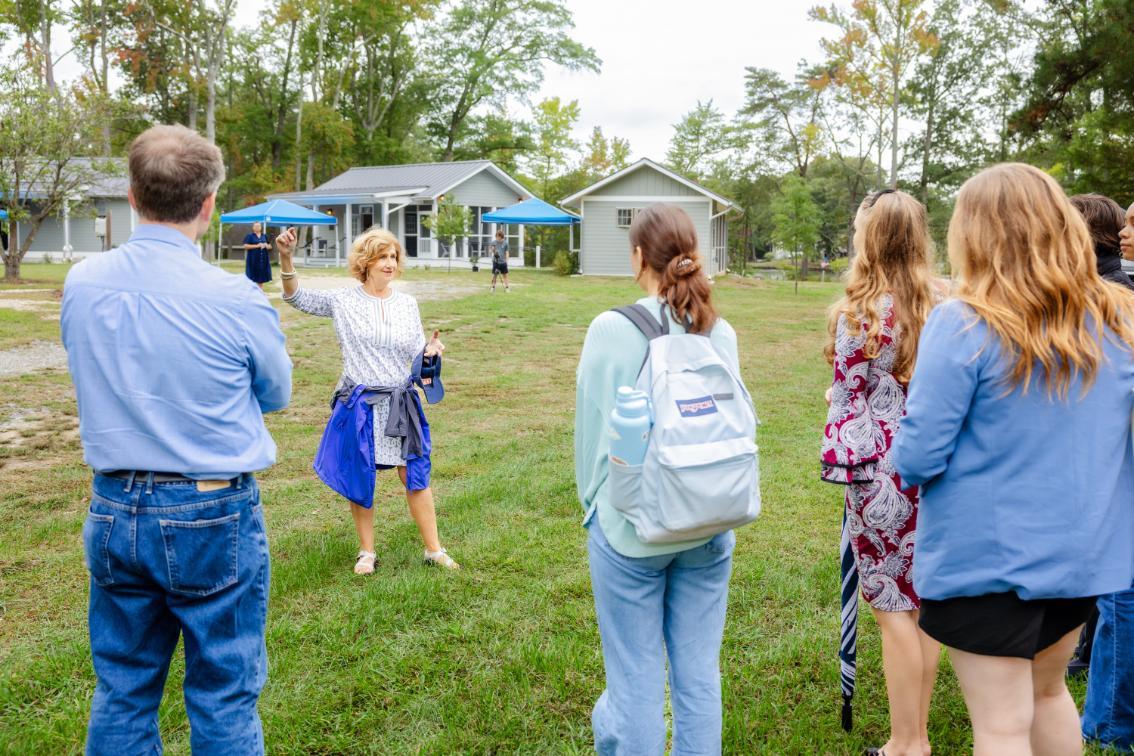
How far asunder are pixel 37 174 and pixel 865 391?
23619mm

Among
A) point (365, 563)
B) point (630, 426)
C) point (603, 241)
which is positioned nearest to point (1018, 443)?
point (630, 426)

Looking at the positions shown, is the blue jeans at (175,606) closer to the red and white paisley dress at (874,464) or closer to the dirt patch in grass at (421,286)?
the red and white paisley dress at (874,464)

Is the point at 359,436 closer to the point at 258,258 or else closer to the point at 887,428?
the point at 258,258

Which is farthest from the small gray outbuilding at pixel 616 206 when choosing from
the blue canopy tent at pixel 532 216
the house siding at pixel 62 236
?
the house siding at pixel 62 236

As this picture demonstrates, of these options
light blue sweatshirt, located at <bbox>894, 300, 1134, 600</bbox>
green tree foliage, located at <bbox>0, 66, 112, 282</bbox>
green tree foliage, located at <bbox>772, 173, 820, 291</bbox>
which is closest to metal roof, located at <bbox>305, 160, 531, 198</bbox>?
green tree foliage, located at <bbox>772, 173, 820, 291</bbox>

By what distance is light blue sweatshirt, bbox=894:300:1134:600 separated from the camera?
205 cm

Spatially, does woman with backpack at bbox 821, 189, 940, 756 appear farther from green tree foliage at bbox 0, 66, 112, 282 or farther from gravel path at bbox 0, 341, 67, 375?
green tree foliage at bbox 0, 66, 112, 282

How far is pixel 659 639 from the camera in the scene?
2516mm

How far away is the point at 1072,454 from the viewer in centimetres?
206

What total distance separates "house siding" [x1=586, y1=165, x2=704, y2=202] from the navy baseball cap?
30.1 meters

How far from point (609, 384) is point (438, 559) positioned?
2668mm

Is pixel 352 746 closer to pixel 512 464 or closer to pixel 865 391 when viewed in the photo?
pixel 865 391

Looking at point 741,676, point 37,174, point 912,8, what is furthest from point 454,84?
point 741,676

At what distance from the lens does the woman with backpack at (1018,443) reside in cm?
205
